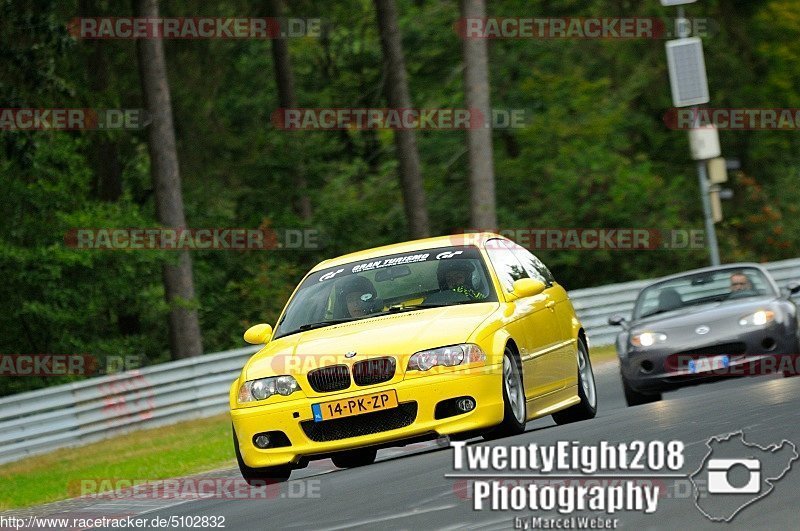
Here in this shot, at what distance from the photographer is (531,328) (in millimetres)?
12086

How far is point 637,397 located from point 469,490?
710 centimetres

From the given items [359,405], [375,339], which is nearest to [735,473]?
[359,405]

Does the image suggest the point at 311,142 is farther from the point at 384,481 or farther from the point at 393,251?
the point at 384,481

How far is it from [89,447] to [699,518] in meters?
16.0

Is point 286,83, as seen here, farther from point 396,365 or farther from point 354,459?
point 396,365

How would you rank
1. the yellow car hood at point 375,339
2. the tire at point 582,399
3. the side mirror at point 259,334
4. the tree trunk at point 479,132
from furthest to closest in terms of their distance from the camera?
1. the tree trunk at point 479,132
2. the tire at point 582,399
3. the side mirror at point 259,334
4. the yellow car hood at point 375,339

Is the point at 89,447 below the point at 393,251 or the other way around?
below

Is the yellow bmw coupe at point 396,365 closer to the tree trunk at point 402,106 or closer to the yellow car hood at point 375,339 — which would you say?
the yellow car hood at point 375,339

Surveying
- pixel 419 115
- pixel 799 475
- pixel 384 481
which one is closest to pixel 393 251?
pixel 384 481

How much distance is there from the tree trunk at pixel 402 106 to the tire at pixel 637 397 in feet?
59.1

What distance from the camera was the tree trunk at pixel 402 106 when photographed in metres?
33.3

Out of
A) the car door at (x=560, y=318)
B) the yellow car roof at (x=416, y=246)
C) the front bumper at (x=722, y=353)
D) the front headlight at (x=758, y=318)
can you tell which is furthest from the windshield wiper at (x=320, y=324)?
the front headlight at (x=758, y=318)

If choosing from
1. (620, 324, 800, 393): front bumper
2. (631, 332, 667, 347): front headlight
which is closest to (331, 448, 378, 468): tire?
(620, 324, 800, 393): front bumper

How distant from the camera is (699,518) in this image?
7.58 meters
